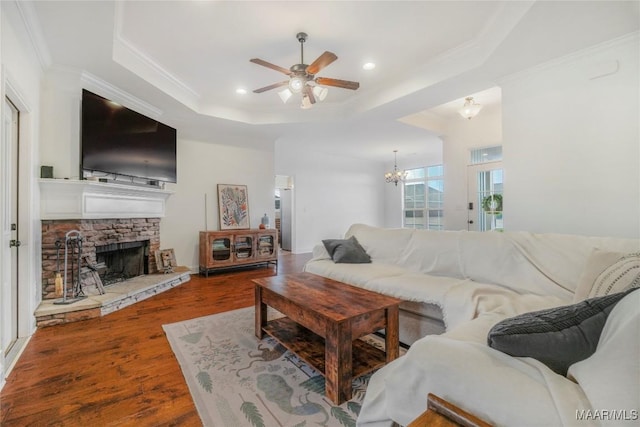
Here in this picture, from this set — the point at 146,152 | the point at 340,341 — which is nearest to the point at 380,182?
the point at 146,152

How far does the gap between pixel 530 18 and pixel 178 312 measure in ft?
13.7

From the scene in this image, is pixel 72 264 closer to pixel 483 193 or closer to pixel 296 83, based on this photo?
pixel 296 83

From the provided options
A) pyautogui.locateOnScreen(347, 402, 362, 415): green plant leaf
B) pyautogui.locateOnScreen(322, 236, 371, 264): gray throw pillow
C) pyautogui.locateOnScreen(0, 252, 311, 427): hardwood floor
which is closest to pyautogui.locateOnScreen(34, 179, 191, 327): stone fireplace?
pyautogui.locateOnScreen(0, 252, 311, 427): hardwood floor

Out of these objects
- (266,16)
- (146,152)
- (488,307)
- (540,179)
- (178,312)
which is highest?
(266,16)

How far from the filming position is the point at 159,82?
11.4 ft

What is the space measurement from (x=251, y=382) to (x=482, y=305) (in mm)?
1562

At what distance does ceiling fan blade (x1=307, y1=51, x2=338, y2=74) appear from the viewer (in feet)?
8.31

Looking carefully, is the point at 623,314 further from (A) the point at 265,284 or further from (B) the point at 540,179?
(B) the point at 540,179

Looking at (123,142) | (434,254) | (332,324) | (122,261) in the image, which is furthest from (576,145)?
(122,261)

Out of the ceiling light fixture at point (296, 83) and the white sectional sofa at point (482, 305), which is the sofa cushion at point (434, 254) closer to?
the white sectional sofa at point (482, 305)

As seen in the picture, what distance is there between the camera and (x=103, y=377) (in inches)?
73.2

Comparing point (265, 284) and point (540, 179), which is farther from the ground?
point (540, 179)

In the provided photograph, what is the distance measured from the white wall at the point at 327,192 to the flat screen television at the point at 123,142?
108 inches

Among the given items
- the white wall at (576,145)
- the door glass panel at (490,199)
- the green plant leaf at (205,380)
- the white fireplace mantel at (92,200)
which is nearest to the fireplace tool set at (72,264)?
the white fireplace mantel at (92,200)
